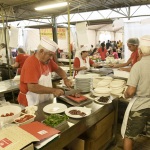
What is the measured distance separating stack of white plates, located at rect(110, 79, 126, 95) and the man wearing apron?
0.46 m

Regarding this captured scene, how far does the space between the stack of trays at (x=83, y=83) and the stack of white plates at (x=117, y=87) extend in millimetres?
392

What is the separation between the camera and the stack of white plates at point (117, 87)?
2.53m

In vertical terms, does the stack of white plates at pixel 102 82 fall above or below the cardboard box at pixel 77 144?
above

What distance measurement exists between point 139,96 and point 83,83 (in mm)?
774

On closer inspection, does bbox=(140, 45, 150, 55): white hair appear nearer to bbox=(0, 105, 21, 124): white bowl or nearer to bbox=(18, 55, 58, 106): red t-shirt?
bbox=(18, 55, 58, 106): red t-shirt

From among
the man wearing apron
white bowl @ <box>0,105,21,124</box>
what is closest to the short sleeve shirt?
the man wearing apron

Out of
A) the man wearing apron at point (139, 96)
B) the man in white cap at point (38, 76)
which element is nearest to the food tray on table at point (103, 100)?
the man wearing apron at point (139, 96)

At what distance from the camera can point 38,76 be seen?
200cm

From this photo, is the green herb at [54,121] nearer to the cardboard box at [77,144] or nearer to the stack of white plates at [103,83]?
the cardboard box at [77,144]

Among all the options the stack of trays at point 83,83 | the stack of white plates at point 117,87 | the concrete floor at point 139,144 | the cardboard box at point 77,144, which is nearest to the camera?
the cardboard box at point 77,144

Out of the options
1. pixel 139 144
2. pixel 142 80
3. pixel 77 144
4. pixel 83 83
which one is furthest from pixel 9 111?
pixel 139 144

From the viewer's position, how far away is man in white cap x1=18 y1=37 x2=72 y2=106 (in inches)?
75.3

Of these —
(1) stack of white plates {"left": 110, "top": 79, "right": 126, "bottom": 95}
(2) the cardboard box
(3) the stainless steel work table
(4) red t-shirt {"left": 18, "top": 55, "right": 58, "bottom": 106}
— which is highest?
(4) red t-shirt {"left": 18, "top": 55, "right": 58, "bottom": 106}

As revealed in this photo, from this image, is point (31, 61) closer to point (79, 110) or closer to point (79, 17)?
point (79, 110)
